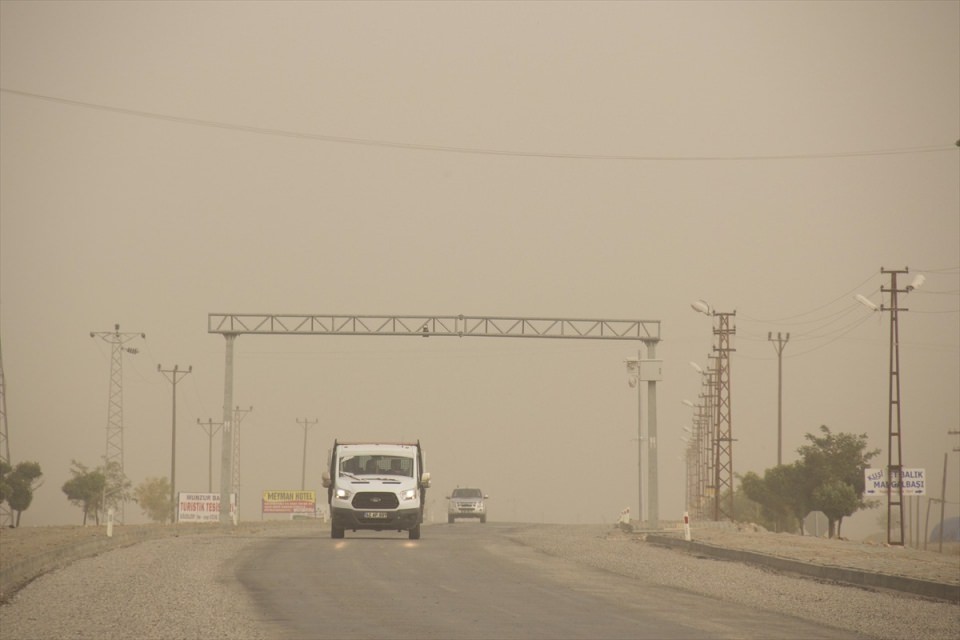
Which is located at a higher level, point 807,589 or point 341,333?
point 341,333

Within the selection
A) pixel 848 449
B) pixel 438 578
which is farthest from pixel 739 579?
pixel 848 449

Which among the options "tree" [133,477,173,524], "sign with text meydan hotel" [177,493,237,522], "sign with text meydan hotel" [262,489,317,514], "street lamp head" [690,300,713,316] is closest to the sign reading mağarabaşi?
"street lamp head" [690,300,713,316]

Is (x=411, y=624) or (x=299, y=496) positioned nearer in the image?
(x=411, y=624)

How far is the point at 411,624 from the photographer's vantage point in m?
17.0

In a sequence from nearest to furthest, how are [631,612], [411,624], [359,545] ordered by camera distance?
1. [411,624]
2. [631,612]
3. [359,545]

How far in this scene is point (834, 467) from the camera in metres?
76.4

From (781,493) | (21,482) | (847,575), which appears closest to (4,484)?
(21,482)

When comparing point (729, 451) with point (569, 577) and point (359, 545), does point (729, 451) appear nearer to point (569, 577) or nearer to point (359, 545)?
point (359, 545)

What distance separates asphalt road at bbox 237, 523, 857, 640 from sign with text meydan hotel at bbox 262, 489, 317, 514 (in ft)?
246

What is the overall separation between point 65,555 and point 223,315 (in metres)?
29.5

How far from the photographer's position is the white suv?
231 ft

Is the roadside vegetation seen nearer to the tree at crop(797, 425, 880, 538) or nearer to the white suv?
the tree at crop(797, 425, 880, 538)

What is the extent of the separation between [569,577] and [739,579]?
3.40 meters

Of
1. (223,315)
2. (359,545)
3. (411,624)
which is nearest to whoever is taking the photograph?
(411,624)
